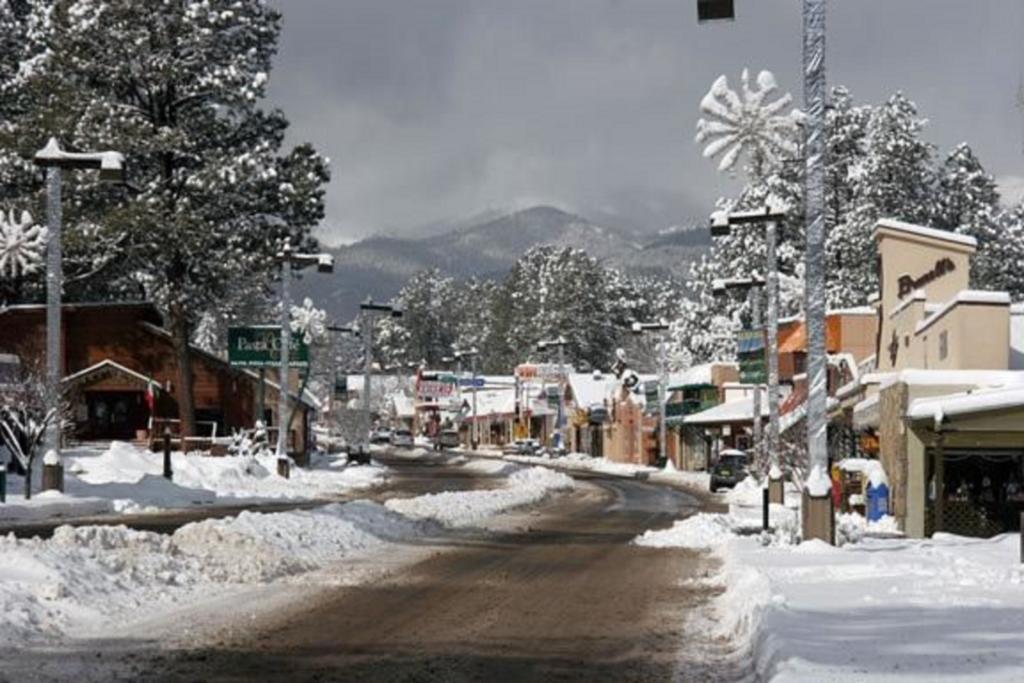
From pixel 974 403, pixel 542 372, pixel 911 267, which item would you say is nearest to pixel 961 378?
pixel 974 403

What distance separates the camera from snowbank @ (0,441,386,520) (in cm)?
3678

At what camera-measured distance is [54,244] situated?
3591 cm

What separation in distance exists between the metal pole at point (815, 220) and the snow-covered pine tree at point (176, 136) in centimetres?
Answer: 3776

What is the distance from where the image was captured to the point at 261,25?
199 ft

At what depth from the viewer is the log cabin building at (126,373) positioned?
64562 mm

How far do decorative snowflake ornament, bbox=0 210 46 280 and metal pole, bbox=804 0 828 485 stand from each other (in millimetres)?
40108

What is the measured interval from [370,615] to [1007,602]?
6.59 meters

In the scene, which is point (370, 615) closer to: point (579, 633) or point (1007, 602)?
point (579, 633)

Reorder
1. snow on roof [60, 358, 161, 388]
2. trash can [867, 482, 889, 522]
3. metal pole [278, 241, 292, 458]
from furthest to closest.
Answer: snow on roof [60, 358, 161, 388] → metal pole [278, 241, 292, 458] → trash can [867, 482, 889, 522]

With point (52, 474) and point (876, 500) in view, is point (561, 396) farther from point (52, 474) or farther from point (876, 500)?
point (876, 500)

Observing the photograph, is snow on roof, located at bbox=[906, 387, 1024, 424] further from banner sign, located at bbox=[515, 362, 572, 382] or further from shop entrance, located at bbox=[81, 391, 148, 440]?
banner sign, located at bbox=[515, 362, 572, 382]

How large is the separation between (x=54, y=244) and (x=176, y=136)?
21.3 m

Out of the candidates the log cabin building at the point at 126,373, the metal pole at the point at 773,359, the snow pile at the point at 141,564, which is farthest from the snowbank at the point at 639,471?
the snow pile at the point at 141,564

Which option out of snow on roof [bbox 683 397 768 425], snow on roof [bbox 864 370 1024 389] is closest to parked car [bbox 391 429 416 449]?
snow on roof [bbox 683 397 768 425]
